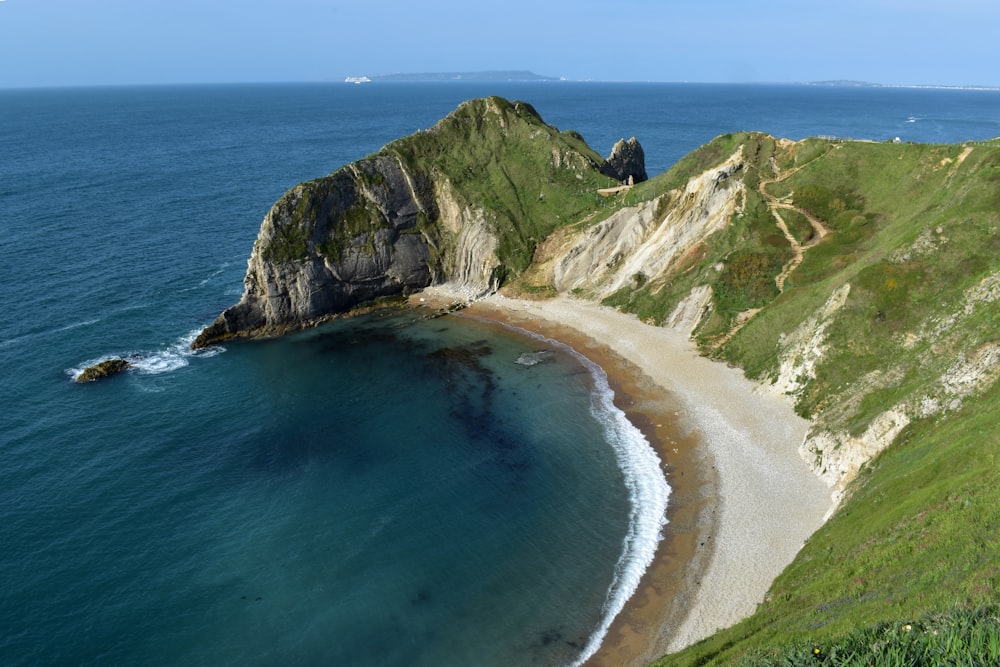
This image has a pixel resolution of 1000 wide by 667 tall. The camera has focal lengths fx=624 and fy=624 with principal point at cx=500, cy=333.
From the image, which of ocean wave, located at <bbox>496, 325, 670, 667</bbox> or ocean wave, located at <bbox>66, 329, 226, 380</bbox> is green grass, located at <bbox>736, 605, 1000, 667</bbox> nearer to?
ocean wave, located at <bbox>496, 325, 670, 667</bbox>

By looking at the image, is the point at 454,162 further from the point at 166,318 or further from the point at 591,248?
the point at 166,318

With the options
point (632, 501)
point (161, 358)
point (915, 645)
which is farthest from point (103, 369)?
point (915, 645)

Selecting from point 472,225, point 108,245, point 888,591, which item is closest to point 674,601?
point 888,591

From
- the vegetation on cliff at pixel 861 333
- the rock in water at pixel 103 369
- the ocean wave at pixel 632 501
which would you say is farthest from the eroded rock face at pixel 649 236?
the rock in water at pixel 103 369

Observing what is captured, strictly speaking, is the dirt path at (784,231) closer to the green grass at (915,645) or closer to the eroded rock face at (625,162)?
the eroded rock face at (625,162)

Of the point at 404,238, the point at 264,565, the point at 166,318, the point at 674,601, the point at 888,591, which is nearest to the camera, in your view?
the point at 888,591

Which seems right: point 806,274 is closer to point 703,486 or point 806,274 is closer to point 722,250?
point 722,250

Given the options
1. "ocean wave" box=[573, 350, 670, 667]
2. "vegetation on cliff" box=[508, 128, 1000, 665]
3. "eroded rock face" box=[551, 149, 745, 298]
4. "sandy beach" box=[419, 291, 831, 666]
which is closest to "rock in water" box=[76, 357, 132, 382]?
"sandy beach" box=[419, 291, 831, 666]
